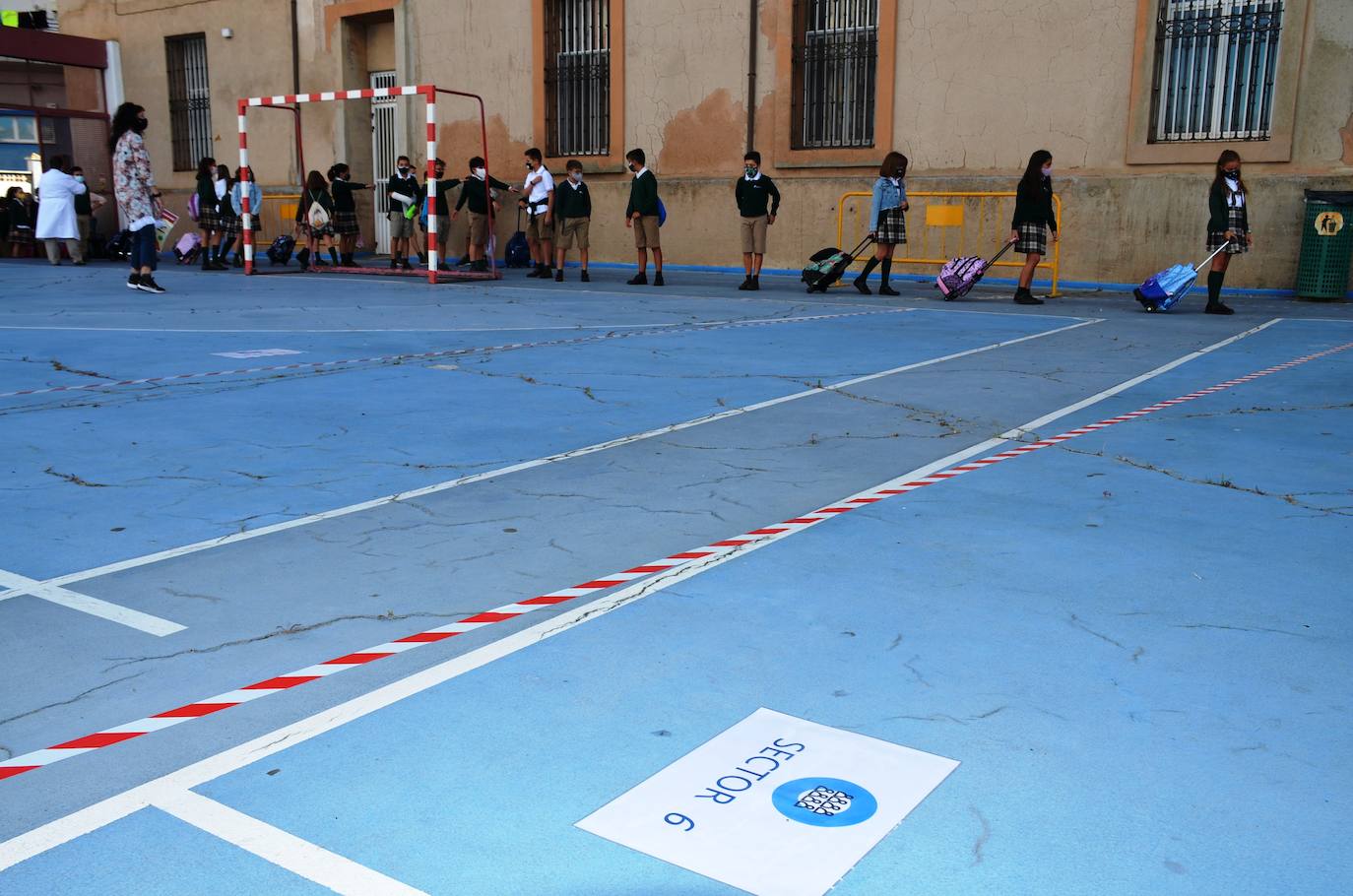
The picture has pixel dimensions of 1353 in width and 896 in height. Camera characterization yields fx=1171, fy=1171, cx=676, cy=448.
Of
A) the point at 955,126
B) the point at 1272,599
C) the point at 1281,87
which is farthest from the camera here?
the point at 955,126

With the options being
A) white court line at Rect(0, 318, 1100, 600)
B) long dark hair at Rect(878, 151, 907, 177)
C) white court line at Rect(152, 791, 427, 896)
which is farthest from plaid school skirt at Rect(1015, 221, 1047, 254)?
white court line at Rect(152, 791, 427, 896)

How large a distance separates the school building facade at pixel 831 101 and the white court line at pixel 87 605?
14.9 meters

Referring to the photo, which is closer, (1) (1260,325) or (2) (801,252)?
(1) (1260,325)

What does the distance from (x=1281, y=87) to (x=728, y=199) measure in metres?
8.13

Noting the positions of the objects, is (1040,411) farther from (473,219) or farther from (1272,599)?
(473,219)

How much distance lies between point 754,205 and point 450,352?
6.85 metres

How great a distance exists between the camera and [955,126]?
671 inches

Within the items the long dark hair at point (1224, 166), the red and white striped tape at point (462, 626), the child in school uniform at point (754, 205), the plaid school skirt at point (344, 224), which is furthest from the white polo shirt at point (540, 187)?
the red and white striped tape at point (462, 626)

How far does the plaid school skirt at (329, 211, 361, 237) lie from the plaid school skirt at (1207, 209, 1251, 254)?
43.5 ft

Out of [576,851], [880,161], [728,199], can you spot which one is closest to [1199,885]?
[576,851]

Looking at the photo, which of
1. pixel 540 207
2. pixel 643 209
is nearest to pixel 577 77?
pixel 540 207

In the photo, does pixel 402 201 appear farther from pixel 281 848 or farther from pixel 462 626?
pixel 281 848

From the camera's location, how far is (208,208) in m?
19.9

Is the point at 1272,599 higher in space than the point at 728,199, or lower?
lower
